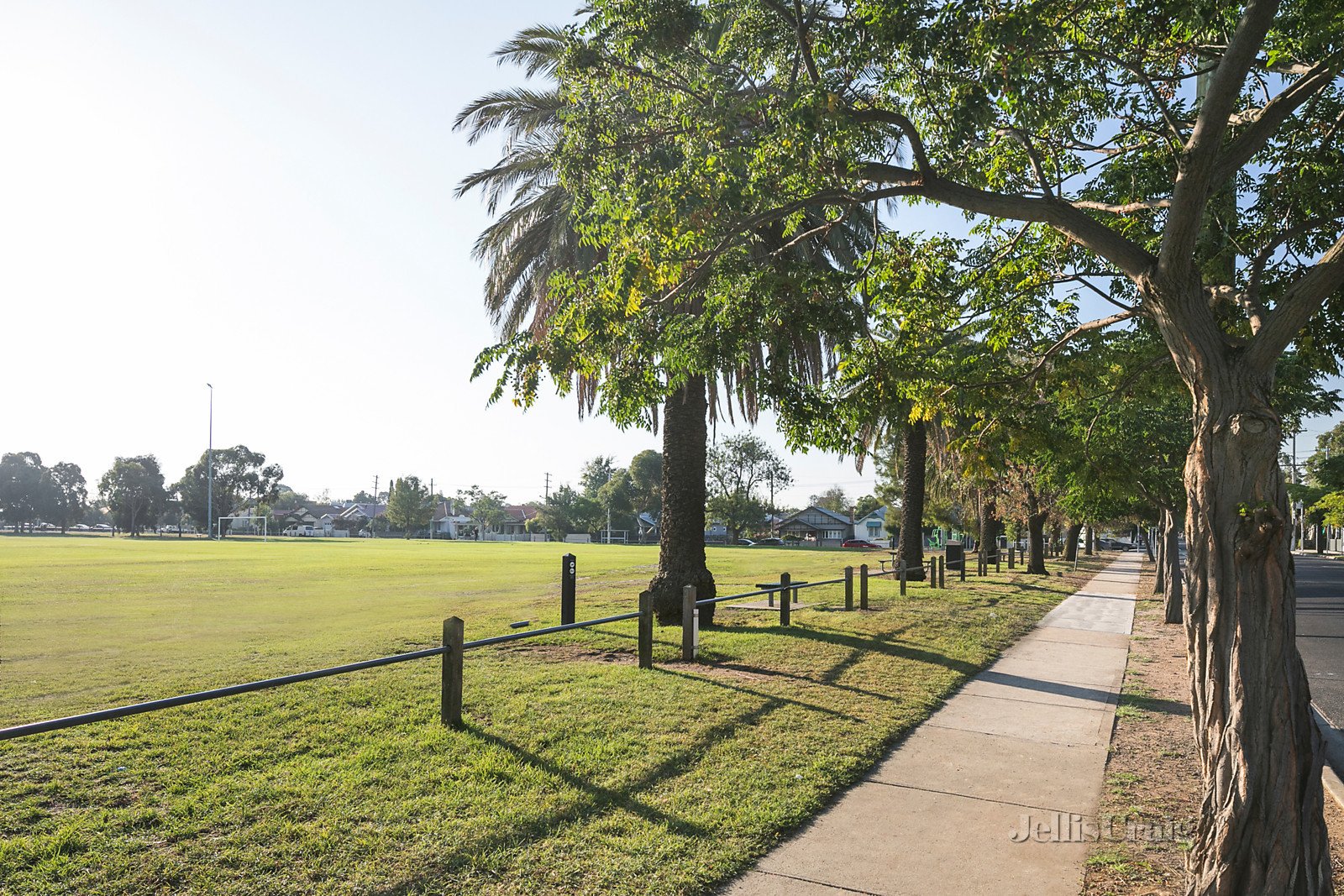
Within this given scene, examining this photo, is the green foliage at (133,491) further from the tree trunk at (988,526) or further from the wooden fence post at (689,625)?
the wooden fence post at (689,625)

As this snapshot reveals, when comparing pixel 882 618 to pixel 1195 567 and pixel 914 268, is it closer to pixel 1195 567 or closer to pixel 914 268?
pixel 914 268

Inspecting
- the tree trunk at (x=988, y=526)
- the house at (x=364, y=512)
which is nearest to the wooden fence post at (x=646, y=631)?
the tree trunk at (x=988, y=526)

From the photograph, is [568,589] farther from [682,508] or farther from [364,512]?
[364,512]

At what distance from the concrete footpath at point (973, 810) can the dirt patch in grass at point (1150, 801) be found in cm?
13

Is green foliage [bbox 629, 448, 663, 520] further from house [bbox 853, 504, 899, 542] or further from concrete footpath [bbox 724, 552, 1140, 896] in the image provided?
concrete footpath [bbox 724, 552, 1140, 896]

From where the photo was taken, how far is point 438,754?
23.3 ft

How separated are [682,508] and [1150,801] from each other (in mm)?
9300

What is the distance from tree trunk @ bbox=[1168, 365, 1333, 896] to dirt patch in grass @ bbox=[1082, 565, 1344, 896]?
1.82 ft

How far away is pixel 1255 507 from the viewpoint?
14.8 feet

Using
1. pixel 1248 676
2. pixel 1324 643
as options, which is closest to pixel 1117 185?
pixel 1248 676

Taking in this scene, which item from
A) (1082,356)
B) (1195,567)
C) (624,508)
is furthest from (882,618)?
(624,508)

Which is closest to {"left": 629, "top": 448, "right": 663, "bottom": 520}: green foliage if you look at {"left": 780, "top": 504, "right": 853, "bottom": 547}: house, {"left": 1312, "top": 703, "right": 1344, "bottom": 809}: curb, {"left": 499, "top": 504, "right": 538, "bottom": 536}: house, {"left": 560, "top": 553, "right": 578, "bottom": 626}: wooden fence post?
{"left": 780, "top": 504, "right": 853, "bottom": 547}: house

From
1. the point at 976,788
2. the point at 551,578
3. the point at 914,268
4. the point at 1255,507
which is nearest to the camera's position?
the point at 1255,507

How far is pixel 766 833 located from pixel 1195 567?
10.0ft
